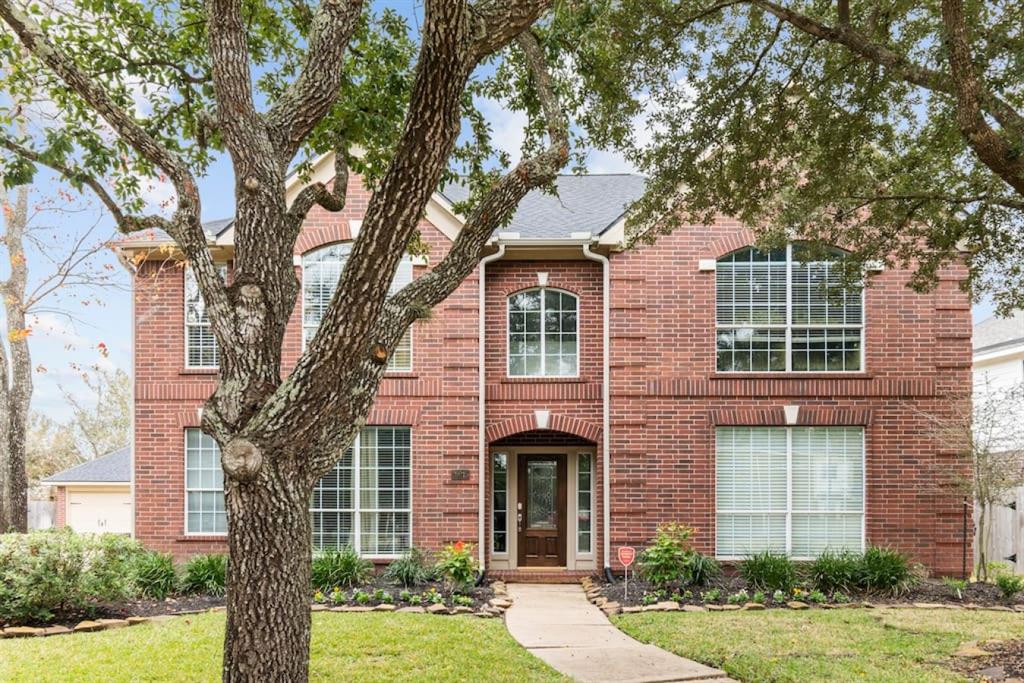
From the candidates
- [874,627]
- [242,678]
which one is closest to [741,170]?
[874,627]

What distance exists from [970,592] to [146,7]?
13.3 metres

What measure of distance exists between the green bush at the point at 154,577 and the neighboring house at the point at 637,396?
121 cm

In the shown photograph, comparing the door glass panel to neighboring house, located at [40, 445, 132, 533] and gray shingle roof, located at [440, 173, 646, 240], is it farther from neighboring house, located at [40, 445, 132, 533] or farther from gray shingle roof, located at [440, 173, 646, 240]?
neighboring house, located at [40, 445, 132, 533]

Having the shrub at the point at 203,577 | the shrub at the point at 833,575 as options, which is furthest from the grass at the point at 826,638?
the shrub at the point at 203,577

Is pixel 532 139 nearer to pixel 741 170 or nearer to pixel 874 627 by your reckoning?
pixel 741 170

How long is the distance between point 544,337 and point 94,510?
1611cm

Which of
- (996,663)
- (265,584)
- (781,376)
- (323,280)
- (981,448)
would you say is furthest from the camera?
(323,280)

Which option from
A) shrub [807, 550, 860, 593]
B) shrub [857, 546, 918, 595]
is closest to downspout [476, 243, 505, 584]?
shrub [807, 550, 860, 593]

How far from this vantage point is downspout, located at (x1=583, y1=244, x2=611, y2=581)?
501 inches

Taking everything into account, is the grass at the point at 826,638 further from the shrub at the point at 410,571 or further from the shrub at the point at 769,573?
the shrub at the point at 410,571

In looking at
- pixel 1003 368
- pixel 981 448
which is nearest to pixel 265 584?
pixel 981 448

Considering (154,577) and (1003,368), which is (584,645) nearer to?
(154,577)

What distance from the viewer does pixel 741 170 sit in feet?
32.0

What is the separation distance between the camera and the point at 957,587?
1142 cm
